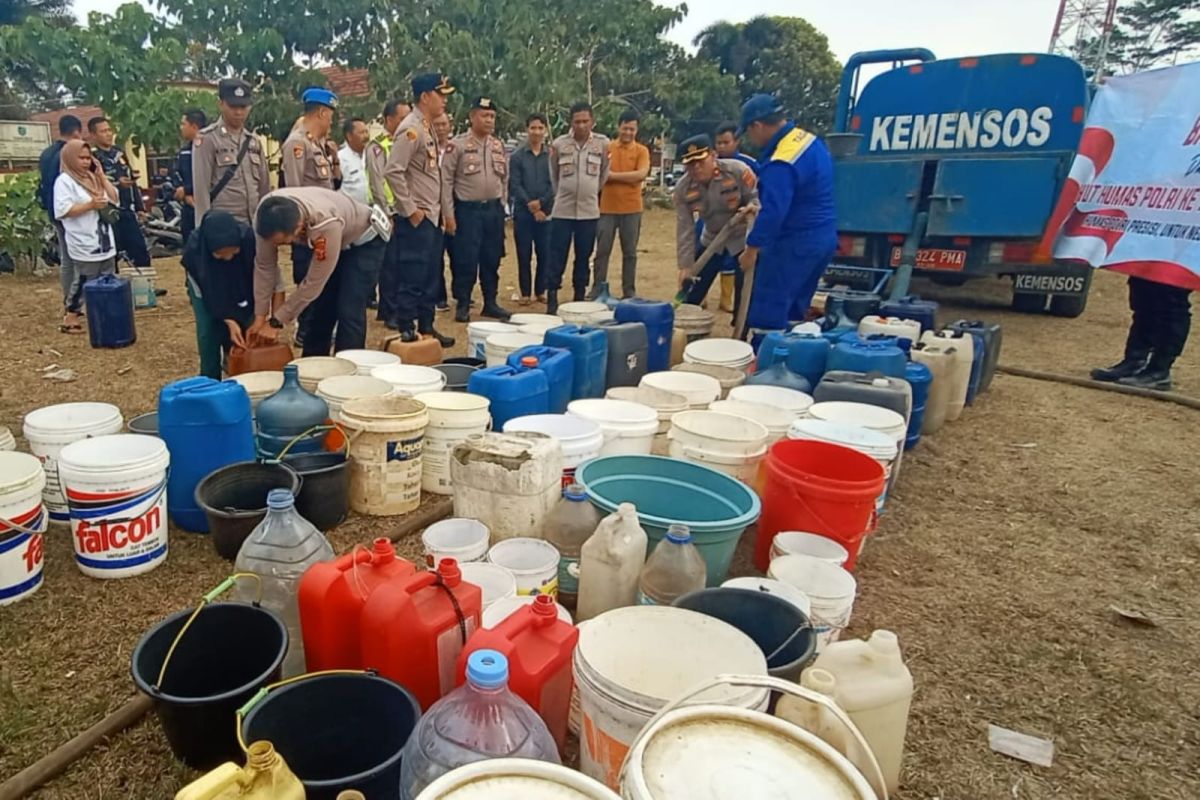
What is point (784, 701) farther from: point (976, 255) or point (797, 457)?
point (976, 255)

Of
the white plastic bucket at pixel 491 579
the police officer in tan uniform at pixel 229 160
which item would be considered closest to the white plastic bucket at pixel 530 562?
the white plastic bucket at pixel 491 579

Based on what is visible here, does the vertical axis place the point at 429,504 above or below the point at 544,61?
below

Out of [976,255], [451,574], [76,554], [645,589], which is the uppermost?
[976,255]

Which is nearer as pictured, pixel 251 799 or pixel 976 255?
pixel 251 799

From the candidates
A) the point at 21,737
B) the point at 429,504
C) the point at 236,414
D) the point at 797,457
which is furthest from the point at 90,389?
the point at 797,457

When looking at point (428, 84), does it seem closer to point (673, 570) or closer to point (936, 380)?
point (936, 380)

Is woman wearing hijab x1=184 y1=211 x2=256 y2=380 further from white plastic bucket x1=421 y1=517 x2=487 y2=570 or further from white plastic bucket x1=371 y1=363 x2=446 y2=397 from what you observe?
white plastic bucket x1=421 y1=517 x2=487 y2=570

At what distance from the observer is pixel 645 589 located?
2.27 m

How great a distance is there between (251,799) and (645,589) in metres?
1.23

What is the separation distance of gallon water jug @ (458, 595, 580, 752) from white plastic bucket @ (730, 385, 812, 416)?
2091mm

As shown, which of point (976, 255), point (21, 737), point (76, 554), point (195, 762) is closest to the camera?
point (195, 762)

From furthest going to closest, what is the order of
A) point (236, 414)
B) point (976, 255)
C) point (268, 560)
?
point (976, 255) → point (236, 414) → point (268, 560)

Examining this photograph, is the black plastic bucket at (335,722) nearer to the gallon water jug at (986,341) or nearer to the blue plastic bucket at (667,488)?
the blue plastic bucket at (667,488)

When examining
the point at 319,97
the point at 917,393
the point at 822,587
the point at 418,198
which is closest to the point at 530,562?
the point at 822,587
